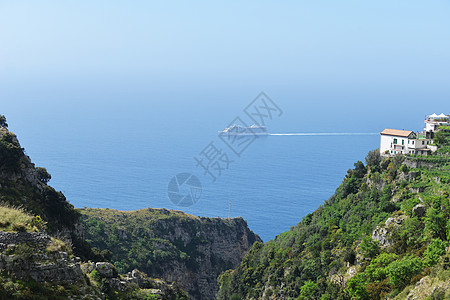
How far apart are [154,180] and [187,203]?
25.6m

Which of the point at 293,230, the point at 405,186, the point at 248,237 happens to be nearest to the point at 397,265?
the point at 405,186

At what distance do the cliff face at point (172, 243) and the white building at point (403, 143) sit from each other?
31968 mm

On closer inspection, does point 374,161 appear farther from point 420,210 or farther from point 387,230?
point 420,210

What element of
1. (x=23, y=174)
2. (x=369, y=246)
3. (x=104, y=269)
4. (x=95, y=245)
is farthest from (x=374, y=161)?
(x=23, y=174)

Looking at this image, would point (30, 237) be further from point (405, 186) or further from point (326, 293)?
point (405, 186)

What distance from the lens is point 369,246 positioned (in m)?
45.9

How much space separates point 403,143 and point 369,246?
1838 cm

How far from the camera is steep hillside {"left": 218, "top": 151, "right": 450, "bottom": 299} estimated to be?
38.4m

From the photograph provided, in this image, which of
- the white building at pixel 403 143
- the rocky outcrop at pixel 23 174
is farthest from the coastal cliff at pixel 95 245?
the white building at pixel 403 143

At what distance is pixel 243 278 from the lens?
6494 cm

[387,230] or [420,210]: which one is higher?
[420,210]

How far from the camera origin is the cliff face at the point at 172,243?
2800 inches

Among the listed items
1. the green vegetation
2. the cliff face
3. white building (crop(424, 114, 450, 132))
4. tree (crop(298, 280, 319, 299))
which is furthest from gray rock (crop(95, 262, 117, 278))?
white building (crop(424, 114, 450, 132))

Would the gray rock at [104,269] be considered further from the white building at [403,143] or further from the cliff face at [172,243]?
the white building at [403,143]
